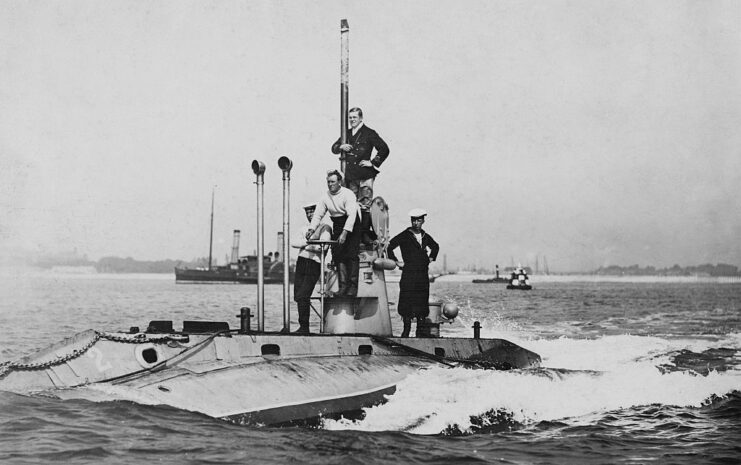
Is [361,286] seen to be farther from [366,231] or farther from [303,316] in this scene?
[303,316]

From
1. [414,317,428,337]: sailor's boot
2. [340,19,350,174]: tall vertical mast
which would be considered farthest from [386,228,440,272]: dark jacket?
[340,19,350,174]: tall vertical mast

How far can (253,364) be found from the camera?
11367mm

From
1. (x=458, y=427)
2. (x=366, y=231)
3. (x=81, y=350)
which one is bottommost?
(x=458, y=427)

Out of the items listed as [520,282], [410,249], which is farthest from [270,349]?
[520,282]

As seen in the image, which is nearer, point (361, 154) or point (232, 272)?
point (361, 154)

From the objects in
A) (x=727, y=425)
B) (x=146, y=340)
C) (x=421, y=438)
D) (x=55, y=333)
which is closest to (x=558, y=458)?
(x=421, y=438)

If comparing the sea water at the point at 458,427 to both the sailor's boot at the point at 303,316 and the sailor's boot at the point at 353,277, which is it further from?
the sailor's boot at the point at 303,316

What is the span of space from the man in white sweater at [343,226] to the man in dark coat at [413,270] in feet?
4.91

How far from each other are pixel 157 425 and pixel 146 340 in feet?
6.70

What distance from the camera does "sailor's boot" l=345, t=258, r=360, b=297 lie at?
13438mm

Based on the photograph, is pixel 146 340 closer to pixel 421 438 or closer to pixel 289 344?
pixel 289 344

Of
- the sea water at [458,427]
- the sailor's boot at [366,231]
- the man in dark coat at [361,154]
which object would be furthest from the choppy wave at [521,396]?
the man in dark coat at [361,154]

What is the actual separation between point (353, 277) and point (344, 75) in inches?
148

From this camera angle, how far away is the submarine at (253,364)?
10.5 metres
